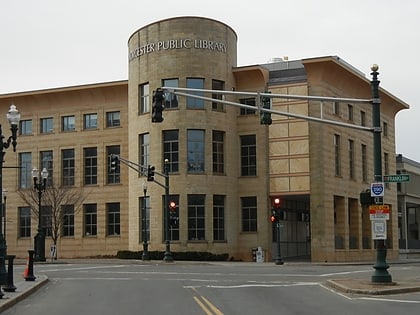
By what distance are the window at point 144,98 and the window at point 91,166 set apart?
28.2ft

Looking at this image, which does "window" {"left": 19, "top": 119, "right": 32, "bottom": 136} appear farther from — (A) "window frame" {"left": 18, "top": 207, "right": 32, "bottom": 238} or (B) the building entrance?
(B) the building entrance

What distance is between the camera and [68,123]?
64750 millimetres

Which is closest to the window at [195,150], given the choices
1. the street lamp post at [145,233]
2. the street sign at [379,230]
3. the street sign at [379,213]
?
the street lamp post at [145,233]

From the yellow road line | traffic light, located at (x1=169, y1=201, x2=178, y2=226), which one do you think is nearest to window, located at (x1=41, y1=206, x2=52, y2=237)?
traffic light, located at (x1=169, y1=201, x2=178, y2=226)

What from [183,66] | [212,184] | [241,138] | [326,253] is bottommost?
[326,253]

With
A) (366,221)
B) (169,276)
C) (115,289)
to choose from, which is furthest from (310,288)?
(366,221)

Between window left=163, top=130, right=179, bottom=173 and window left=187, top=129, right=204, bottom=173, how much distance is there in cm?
89

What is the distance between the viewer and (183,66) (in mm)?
54344

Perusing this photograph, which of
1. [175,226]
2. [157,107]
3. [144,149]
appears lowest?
[175,226]

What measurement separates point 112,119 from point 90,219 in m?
8.75

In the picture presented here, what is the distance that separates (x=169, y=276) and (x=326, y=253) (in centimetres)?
2504

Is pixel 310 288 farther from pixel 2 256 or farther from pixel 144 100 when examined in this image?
pixel 144 100

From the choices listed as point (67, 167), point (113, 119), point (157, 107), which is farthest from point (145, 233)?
point (157, 107)

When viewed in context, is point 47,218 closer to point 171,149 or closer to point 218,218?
point 171,149
